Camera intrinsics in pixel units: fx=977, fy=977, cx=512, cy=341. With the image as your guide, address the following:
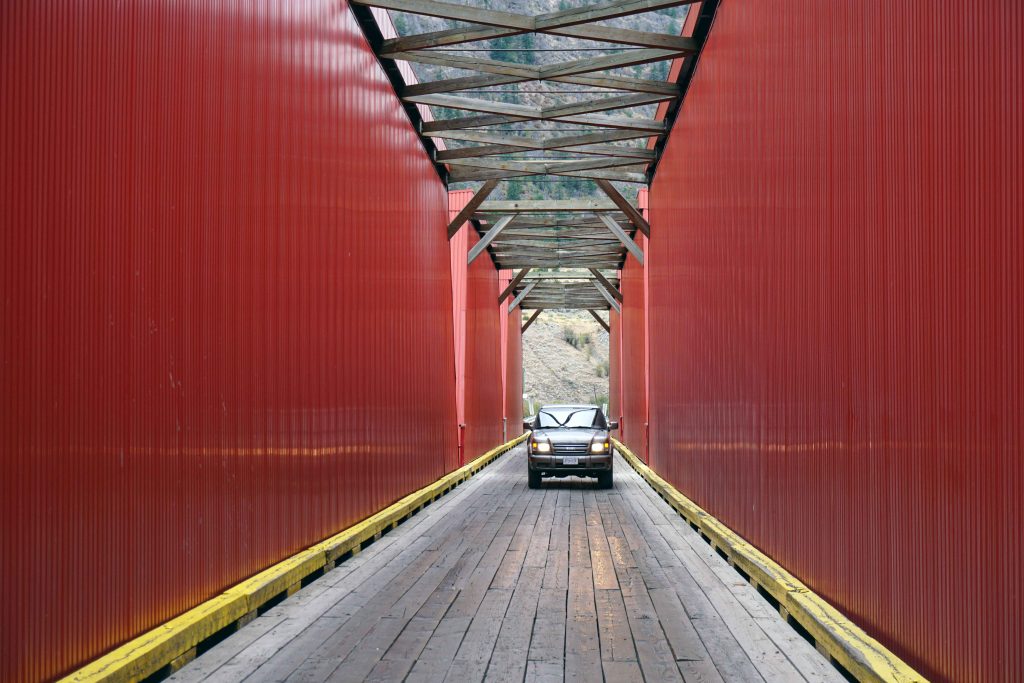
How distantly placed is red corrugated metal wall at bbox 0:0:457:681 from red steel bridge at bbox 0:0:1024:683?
25 mm

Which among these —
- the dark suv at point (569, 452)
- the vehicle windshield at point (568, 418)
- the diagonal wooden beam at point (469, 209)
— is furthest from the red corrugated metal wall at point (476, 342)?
the dark suv at point (569, 452)

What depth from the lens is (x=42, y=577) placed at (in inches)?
154

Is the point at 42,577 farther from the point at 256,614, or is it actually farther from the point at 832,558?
the point at 832,558

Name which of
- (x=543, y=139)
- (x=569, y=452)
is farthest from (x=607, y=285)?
(x=543, y=139)

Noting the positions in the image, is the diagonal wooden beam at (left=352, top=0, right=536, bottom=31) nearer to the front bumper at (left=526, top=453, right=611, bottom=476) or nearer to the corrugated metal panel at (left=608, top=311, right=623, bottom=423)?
the front bumper at (left=526, top=453, right=611, bottom=476)

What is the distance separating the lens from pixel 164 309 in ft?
16.9

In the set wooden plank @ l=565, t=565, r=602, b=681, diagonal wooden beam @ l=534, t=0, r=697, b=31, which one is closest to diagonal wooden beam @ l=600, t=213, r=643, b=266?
diagonal wooden beam @ l=534, t=0, r=697, b=31

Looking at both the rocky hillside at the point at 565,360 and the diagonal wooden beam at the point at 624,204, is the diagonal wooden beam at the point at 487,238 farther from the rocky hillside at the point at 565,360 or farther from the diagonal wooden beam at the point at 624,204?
the rocky hillside at the point at 565,360

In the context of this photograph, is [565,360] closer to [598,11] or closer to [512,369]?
[512,369]

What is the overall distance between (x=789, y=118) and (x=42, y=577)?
537 centimetres

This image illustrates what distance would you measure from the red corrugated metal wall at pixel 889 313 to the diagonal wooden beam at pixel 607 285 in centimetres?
2118

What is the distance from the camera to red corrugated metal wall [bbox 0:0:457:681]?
12.6ft

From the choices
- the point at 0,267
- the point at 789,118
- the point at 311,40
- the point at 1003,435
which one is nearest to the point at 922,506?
the point at 1003,435

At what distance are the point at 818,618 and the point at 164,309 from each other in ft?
13.0
